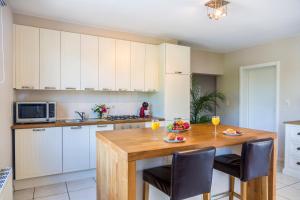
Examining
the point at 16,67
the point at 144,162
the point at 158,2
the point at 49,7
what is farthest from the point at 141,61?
the point at 144,162

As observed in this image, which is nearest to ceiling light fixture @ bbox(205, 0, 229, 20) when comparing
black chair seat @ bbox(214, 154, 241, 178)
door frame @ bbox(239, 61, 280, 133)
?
black chair seat @ bbox(214, 154, 241, 178)

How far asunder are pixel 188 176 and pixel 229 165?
2.32 feet

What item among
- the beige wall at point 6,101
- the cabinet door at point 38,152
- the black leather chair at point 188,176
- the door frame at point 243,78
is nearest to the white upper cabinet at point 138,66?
the cabinet door at point 38,152

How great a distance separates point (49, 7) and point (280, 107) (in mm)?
4492

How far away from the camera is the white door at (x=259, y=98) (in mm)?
4509

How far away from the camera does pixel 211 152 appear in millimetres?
1584

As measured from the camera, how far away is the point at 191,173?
59.6 inches

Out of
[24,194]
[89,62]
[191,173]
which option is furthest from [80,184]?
[191,173]

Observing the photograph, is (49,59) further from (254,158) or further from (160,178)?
(254,158)

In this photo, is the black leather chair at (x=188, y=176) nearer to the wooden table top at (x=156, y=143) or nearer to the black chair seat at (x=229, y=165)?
the wooden table top at (x=156, y=143)

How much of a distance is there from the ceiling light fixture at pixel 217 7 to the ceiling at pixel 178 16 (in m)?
0.08

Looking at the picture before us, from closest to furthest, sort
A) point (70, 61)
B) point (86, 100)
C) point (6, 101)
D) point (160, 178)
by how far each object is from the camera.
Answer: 1. point (160, 178)
2. point (6, 101)
3. point (70, 61)
4. point (86, 100)

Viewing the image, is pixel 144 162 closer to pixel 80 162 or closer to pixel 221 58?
pixel 80 162

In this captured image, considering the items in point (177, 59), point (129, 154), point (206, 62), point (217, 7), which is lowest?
point (129, 154)
